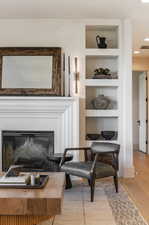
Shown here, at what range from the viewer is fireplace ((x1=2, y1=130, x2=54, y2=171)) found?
4883 millimetres

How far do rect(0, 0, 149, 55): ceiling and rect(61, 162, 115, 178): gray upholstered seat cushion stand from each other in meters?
2.42

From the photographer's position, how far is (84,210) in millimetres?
3291

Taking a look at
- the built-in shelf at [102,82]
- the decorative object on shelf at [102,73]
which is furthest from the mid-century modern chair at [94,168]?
the decorative object on shelf at [102,73]

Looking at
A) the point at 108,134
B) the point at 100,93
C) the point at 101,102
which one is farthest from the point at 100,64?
the point at 108,134

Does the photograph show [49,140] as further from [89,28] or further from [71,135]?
[89,28]

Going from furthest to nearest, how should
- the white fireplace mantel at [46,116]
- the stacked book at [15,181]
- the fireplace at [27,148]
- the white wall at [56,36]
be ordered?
the white wall at [56,36] < the fireplace at [27,148] < the white fireplace mantel at [46,116] < the stacked book at [15,181]

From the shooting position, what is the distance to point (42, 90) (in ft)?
16.0

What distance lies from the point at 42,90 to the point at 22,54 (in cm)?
74

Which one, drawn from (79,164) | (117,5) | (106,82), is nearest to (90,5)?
(117,5)

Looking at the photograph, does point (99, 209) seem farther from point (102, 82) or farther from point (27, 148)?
point (102, 82)

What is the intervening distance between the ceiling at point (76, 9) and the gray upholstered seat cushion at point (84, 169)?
2.42 meters

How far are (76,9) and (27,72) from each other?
1359mm

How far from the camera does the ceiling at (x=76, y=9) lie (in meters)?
4.23

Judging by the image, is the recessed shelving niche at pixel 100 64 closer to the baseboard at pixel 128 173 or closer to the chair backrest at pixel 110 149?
the chair backrest at pixel 110 149
